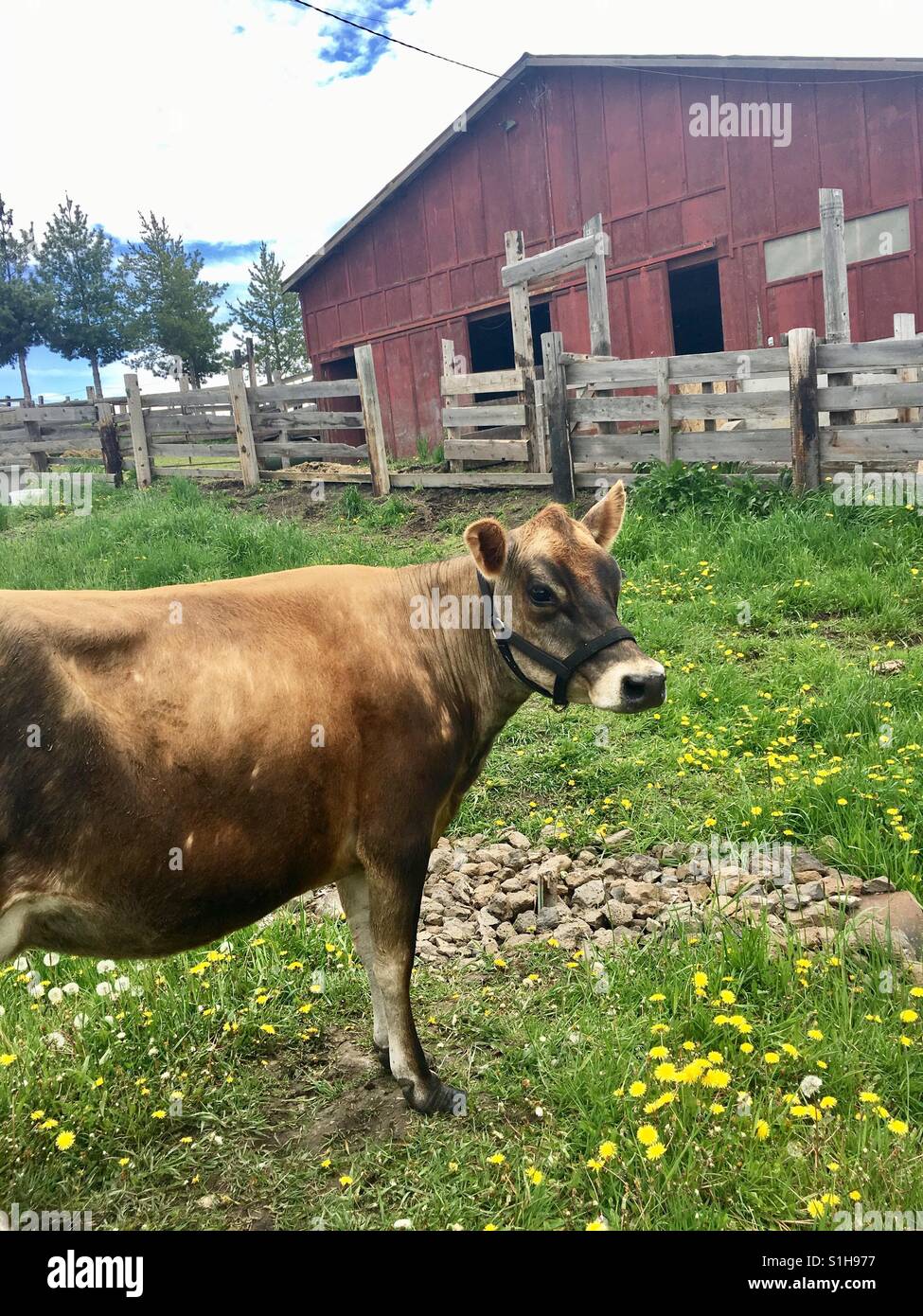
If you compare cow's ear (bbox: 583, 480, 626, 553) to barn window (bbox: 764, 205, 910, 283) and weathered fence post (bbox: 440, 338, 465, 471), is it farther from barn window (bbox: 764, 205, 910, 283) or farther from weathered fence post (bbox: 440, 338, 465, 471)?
barn window (bbox: 764, 205, 910, 283)

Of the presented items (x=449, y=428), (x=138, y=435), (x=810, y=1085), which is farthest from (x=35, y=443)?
(x=810, y=1085)

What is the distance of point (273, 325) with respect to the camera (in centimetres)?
5456

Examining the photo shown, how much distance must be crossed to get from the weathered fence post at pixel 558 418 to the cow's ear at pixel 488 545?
26.8 feet

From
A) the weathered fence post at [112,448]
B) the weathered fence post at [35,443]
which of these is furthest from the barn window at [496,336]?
the weathered fence post at [35,443]

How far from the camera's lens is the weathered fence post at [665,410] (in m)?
10.1

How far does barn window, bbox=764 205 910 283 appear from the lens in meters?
13.4

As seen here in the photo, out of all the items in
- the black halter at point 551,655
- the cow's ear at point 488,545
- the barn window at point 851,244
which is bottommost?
the black halter at point 551,655
